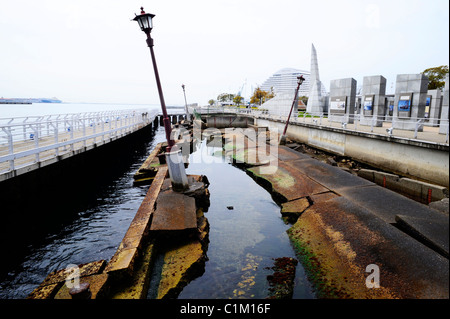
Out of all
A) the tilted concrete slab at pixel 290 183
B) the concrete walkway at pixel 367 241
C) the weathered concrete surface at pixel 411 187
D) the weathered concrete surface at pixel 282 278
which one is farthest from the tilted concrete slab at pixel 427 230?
the tilted concrete slab at pixel 290 183

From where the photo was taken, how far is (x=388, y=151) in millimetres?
11344

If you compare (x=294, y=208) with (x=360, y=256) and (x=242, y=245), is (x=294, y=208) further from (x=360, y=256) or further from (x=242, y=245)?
(x=360, y=256)

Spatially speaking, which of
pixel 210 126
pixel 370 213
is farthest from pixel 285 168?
pixel 210 126

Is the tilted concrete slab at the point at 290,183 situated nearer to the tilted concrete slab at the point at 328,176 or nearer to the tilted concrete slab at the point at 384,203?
the tilted concrete slab at the point at 328,176

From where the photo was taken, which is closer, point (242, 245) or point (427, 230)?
point (427, 230)

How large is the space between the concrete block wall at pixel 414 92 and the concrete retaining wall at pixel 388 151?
266 centimetres

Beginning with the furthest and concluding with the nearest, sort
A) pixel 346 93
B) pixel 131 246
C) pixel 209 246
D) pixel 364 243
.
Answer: pixel 346 93
pixel 209 246
pixel 131 246
pixel 364 243

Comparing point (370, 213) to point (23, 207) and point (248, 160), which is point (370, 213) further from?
point (23, 207)

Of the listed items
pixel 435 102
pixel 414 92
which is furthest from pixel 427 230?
pixel 435 102

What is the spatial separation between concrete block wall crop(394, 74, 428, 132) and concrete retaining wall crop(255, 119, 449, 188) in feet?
8.73

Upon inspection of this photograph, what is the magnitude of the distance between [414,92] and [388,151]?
523 cm

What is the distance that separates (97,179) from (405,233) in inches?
497

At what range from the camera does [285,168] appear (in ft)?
37.2
